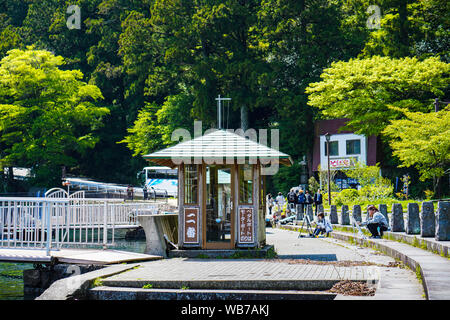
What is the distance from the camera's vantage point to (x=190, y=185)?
1650cm

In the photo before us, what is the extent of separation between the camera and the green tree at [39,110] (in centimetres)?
5525

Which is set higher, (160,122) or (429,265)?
(160,122)

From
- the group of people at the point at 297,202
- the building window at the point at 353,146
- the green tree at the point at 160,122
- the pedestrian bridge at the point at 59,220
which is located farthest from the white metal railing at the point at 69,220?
the green tree at the point at 160,122

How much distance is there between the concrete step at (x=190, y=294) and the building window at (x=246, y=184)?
606 cm

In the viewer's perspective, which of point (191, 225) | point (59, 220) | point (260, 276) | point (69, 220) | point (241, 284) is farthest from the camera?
point (59, 220)

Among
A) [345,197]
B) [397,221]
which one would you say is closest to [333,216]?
[397,221]

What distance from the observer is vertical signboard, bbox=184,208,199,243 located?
1634 cm

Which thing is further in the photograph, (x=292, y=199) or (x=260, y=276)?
(x=292, y=199)

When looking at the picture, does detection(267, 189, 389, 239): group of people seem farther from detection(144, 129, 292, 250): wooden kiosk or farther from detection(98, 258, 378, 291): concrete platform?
detection(98, 258, 378, 291): concrete platform

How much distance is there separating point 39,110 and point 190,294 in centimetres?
4941

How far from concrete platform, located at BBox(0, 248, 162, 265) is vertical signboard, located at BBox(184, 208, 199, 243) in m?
1.13

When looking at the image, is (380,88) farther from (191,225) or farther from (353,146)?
(191,225)
